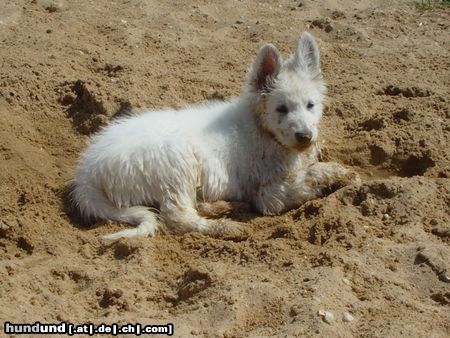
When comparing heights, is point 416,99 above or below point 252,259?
above

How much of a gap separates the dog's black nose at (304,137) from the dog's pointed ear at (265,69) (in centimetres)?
57

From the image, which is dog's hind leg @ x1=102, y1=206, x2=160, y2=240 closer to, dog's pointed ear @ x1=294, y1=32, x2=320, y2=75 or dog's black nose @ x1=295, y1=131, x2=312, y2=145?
dog's black nose @ x1=295, y1=131, x2=312, y2=145

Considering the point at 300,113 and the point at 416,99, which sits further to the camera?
the point at 416,99

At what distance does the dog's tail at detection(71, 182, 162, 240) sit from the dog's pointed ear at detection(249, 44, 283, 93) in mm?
1543

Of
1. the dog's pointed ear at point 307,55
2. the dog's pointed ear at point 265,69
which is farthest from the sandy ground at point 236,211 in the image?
the dog's pointed ear at point 265,69

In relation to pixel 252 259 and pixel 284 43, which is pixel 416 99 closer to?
pixel 284 43

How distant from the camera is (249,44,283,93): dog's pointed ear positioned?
6.47 metres

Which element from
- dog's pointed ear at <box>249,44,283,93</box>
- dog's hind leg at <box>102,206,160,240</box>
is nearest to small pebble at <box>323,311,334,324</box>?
dog's hind leg at <box>102,206,160,240</box>

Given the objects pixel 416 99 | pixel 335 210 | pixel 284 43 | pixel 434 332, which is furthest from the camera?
pixel 284 43

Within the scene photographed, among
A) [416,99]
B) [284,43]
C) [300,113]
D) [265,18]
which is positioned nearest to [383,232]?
[300,113]

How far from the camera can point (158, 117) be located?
6480 mm

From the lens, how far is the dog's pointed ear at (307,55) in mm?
6598

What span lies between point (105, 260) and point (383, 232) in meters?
2.11

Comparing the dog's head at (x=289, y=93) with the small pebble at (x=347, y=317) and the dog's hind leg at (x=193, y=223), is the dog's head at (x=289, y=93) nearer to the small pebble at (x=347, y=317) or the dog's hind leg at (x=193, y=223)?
the dog's hind leg at (x=193, y=223)
